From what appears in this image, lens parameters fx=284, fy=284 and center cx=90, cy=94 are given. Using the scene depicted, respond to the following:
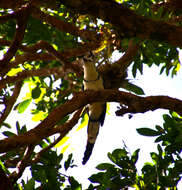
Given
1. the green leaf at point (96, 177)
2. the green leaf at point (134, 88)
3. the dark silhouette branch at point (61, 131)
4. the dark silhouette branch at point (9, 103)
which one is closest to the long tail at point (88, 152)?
the dark silhouette branch at point (61, 131)

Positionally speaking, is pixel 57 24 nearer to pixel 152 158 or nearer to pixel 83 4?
pixel 83 4

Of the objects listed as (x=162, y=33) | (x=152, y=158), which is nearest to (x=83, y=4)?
(x=162, y=33)

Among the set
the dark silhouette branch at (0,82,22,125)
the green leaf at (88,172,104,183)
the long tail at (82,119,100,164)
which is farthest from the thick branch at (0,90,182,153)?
the long tail at (82,119,100,164)

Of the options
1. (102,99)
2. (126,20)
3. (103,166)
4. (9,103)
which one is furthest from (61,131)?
(126,20)

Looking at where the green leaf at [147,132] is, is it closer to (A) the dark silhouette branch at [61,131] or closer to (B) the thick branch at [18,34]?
(A) the dark silhouette branch at [61,131]

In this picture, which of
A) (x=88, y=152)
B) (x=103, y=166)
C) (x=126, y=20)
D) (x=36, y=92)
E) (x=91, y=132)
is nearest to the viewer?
(x=126, y=20)

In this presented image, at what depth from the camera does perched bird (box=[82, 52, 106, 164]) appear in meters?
4.98

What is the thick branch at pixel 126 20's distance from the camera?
8.23 ft

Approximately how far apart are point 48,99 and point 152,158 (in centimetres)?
281

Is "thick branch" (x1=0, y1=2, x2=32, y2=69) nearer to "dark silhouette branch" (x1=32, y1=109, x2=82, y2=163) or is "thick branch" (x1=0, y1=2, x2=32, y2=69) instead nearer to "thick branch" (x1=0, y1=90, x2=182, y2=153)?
"thick branch" (x1=0, y1=90, x2=182, y2=153)

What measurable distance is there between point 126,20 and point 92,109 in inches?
132

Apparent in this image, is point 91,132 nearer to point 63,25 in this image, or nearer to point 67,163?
point 67,163

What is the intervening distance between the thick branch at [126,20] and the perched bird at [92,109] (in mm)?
2404

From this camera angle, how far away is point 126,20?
2508mm
